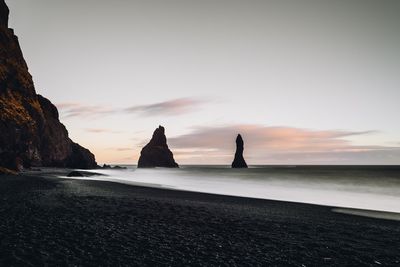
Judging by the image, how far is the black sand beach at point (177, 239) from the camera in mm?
10617

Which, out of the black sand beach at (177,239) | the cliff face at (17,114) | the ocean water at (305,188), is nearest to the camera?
the black sand beach at (177,239)

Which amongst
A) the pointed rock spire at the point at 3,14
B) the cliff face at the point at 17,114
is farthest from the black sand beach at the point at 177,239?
the pointed rock spire at the point at 3,14

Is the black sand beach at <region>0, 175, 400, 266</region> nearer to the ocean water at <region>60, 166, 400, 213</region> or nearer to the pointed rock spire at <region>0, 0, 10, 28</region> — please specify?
the ocean water at <region>60, 166, 400, 213</region>

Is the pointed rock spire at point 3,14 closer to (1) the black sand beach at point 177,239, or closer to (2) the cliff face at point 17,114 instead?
(2) the cliff face at point 17,114

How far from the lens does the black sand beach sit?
418 inches

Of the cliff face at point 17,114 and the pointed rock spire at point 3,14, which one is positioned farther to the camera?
the pointed rock spire at point 3,14

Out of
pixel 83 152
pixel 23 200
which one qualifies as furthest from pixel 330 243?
pixel 83 152

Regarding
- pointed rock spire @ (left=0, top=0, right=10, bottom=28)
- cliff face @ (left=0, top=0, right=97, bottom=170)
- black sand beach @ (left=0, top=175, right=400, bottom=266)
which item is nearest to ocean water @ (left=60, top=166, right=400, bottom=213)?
cliff face @ (left=0, top=0, right=97, bottom=170)

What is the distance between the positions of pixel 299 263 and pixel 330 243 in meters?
4.19

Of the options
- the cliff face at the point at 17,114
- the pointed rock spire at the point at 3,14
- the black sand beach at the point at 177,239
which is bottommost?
the black sand beach at the point at 177,239

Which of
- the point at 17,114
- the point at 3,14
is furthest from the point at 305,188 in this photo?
the point at 3,14

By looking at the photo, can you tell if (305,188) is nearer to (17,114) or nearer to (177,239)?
(177,239)

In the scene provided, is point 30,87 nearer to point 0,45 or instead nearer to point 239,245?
point 0,45

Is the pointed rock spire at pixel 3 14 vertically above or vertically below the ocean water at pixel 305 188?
Result: above
